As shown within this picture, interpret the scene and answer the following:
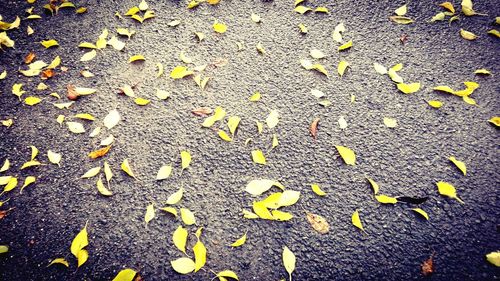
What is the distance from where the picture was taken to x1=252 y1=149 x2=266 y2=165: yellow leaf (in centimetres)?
172

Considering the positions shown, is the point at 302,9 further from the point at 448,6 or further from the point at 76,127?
the point at 76,127

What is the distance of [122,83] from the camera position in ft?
6.87

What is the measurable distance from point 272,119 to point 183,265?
104 centimetres

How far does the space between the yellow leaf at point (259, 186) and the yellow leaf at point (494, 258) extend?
106cm

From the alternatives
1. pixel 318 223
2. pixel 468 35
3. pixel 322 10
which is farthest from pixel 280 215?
pixel 468 35

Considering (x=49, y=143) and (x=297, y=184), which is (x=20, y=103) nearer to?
(x=49, y=143)

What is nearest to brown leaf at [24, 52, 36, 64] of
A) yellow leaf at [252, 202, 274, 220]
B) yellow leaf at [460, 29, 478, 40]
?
yellow leaf at [252, 202, 274, 220]

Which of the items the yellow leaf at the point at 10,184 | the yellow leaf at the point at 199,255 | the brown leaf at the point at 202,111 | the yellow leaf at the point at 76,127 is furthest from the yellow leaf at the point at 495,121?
the yellow leaf at the point at 10,184

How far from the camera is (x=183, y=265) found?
4.57 feet

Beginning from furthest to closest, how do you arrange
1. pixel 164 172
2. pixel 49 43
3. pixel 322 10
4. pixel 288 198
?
pixel 322 10
pixel 49 43
pixel 164 172
pixel 288 198

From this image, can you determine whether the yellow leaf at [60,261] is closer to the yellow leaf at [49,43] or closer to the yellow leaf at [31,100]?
the yellow leaf at [31,100]

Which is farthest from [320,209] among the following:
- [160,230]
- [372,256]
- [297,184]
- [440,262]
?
[160,230]

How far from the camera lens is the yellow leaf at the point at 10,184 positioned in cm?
165

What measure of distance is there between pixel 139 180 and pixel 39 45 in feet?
5.40
